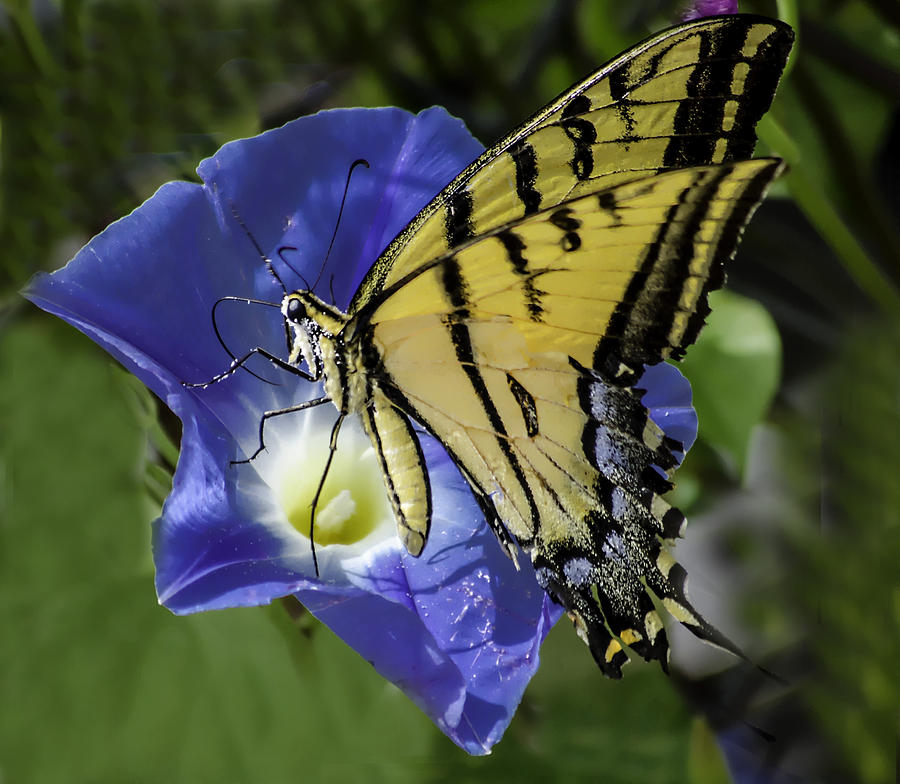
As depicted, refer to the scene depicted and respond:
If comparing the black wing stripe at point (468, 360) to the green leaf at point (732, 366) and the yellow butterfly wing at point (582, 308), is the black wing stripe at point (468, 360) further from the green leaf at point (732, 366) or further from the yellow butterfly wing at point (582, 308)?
the green leaf at point (732, 366)

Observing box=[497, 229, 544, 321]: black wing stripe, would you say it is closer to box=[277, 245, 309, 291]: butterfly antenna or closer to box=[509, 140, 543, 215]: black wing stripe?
box=[509, 140, 543, 215]: black wing stripe

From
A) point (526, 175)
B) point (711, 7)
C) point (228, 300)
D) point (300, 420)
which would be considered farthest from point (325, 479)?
point (711, 7)

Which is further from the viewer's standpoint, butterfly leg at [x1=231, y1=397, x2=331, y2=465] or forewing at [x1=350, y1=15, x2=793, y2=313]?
butterfly leg at [x1=231, y1=397, x2=331, y2=465]

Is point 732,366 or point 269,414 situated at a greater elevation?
point 269,414

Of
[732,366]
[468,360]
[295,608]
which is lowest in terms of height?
[732,366]

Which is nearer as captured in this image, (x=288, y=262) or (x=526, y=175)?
(x=526, y=175)

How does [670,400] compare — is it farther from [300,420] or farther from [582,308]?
[300,420]

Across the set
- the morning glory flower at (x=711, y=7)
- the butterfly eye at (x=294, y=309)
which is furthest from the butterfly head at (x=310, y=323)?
the morning glory flower at (x=711, y=7)

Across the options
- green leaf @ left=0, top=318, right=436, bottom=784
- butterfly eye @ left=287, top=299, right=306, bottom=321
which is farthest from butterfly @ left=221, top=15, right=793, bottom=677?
green leaf @ left=0, top=318, right=436, bottom=784
